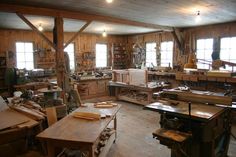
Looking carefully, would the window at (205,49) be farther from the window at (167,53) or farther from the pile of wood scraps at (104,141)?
the pile of wood scraps at (104,141)

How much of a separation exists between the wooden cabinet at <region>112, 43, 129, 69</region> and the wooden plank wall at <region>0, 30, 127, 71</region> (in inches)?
9.6

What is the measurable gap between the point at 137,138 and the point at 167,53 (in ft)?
16.4

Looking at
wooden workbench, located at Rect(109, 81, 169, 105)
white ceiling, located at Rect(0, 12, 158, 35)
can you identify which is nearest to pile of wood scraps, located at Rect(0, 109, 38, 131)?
white ceiling, located at Rect(0, 12, 158, 35)

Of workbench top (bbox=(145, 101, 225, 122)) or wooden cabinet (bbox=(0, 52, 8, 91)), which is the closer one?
workbench top (bbox=(145, 101, 225, 122))

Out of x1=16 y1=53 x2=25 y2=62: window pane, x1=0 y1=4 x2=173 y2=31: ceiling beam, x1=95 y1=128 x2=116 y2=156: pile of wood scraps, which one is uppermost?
x1=0 y1=4 x2=173 y2=31: ceiling beam

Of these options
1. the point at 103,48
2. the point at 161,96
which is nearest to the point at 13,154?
the point at 161,96

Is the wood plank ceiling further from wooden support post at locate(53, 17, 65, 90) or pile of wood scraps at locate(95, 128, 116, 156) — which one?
pile of wood scraps at locate(95, 128, 116, 156)

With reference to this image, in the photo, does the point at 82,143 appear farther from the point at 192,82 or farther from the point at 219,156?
the point at 192,82

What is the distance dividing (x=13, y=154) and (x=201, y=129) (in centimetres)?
308

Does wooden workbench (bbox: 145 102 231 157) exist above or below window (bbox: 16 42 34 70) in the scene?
below

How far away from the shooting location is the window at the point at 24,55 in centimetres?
746

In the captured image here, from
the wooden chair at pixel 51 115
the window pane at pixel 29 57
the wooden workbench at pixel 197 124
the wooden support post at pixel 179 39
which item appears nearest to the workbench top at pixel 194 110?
the wooden workbench at pixel 197 124

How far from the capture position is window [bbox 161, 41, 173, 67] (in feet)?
27.4

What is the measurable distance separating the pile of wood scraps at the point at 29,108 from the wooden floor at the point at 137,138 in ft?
2.30
